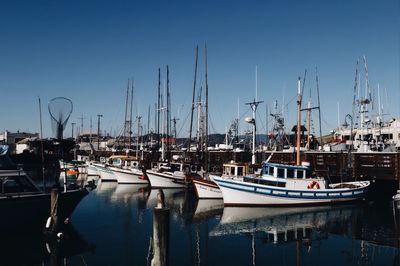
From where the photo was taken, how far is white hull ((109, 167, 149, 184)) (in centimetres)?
4919

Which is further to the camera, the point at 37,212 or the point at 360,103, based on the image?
the point at 360,103

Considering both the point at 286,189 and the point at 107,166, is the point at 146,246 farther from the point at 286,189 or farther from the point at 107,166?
the point at 107,166

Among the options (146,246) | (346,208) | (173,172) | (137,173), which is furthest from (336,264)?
(137,173)

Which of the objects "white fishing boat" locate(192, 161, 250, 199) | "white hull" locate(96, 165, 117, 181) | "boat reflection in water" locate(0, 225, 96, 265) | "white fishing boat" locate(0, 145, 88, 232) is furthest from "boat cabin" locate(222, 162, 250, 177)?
"white hull" locate(96, 165, 117, 181)

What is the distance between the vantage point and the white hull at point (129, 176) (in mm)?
49188

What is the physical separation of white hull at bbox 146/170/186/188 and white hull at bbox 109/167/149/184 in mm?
5239

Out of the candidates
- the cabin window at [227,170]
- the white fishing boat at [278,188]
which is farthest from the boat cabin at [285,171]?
the cabin window at [227,170]

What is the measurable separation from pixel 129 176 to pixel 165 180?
8.48 meters

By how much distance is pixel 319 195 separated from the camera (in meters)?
30.5

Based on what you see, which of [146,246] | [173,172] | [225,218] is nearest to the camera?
[146,246]

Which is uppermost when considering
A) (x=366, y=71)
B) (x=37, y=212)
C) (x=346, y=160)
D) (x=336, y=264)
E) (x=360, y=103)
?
(x=366, y=71)

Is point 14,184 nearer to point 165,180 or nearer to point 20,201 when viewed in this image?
point 20,201

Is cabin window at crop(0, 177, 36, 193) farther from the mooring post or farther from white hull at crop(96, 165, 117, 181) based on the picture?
white hull at crop(96, 165, 117, 181)

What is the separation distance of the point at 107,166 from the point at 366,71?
42364 millimetres
